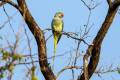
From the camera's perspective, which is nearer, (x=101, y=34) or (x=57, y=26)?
Answer: (x=101, y=34)

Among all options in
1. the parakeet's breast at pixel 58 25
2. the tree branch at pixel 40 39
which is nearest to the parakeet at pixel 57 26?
the parakeet's breast at pixel 58 25

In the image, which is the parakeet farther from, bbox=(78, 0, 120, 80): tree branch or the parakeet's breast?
bbox=(78, 0, 120, 80): tree branch

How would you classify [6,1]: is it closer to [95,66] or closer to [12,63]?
[95,66]

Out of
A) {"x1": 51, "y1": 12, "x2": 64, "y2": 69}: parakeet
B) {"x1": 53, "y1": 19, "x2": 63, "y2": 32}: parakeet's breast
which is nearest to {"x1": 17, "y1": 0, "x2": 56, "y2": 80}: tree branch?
{"x1": 51, "y1": 12, "x2": 64, "y2": 69}: parakeet

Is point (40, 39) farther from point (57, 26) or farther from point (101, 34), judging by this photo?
point (57, 26)

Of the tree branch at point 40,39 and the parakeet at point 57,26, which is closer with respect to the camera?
the tree branch at point 40,39

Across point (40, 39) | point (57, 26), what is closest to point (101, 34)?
point (40, 39)

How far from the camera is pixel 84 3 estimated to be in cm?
855

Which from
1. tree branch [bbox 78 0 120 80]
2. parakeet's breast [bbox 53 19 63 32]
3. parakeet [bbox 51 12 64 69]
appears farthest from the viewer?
parakeet's breast [bbox 53 19 63 32]

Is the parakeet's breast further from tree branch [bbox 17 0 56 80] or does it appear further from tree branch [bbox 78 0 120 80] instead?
tree branch [bbox 78 0 120 80]

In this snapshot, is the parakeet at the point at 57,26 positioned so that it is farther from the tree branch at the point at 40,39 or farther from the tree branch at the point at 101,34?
the tree branch at the point at 101,34

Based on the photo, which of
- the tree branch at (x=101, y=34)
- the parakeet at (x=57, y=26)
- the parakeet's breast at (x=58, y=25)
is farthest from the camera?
the parakeet's breast at (x=58, y=25)

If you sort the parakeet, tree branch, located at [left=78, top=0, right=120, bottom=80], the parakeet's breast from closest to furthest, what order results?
tree branch, located at [left=78, top=0, right=120, bottom=80], the parakeet, the parakeet's breast

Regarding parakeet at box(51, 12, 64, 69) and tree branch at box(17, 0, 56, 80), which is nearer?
tree branch at box(17, 0, 56, 80)
